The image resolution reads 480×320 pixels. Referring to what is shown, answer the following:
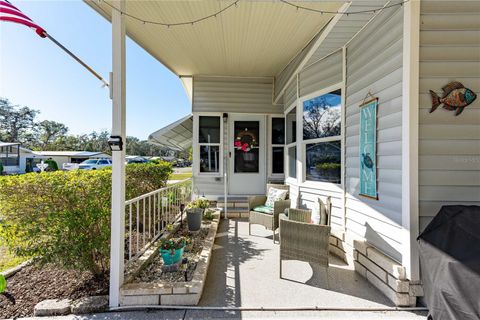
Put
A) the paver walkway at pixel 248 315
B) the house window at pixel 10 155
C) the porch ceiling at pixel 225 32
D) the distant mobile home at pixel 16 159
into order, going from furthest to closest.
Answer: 1. the house window at pixel 10 155
2. the distant mobile home at pixel 16 159
3. the porch ceiling at pixel 225 32
4. the paver walkway at pixel 248 315

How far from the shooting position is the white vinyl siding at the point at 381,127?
90.7 inches

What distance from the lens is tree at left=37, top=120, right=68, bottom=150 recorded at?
4184cm

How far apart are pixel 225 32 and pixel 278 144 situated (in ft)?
10.8

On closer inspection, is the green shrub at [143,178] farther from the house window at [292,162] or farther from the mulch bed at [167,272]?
the house window at [292,162]

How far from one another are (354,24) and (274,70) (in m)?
2.75

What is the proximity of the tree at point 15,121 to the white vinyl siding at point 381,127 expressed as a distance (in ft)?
172

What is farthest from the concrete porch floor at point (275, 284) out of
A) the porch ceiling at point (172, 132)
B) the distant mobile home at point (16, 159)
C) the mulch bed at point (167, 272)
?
the distant mobile home at point (16, 159)

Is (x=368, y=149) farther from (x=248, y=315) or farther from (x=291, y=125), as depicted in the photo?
(x=291, y=125)

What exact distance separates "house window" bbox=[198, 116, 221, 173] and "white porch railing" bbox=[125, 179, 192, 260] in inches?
36.6

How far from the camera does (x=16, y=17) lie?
1.85 meters

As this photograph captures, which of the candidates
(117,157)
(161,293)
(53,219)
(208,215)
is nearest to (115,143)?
(117,157)

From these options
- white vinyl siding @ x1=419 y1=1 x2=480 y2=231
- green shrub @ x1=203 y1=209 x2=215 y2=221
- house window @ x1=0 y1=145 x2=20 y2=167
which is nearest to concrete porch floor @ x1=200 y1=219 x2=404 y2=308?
white vinyl siding @ x1=419 y1=1 x2=480 y2=231

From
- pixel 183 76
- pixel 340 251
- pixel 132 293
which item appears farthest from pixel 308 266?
pixel 183 76

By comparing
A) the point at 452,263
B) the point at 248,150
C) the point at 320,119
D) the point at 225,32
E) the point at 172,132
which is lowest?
the point at 452,263
